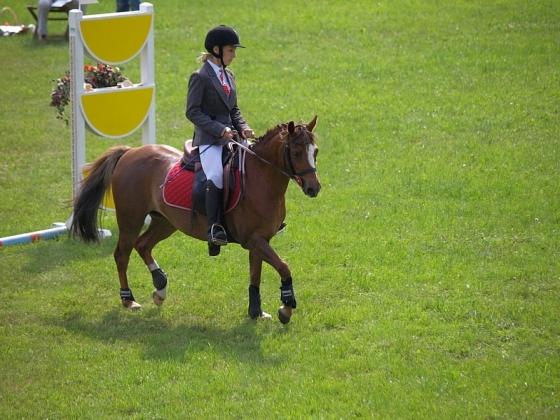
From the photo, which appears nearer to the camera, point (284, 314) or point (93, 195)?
point (284, 314)

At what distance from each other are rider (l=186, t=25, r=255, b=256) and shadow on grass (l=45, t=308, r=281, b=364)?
835 mm

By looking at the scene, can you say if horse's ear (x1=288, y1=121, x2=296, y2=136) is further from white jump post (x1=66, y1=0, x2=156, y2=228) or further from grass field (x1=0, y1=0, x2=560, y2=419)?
white jump post (x1=66, y1=0, x2=156, y2=228)

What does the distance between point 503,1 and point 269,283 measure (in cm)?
1334

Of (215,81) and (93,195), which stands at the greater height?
(215,81)

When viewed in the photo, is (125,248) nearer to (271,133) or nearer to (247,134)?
(247,134)

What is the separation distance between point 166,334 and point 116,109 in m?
4.32

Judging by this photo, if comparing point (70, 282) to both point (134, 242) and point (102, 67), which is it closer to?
point (134, 242)

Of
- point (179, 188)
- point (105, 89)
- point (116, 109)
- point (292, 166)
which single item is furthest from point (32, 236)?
point (292, 166)

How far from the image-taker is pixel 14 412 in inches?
272

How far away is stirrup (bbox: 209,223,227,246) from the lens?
27.8ft

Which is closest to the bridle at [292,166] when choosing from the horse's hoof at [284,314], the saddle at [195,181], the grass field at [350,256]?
the saddle at [195,181]

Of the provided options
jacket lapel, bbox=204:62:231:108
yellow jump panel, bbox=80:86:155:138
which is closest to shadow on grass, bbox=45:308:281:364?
jacket lapel, bbox=204:62:231:108

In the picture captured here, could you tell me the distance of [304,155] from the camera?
26.2 feet

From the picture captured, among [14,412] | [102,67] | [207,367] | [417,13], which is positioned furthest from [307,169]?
[417,13]
